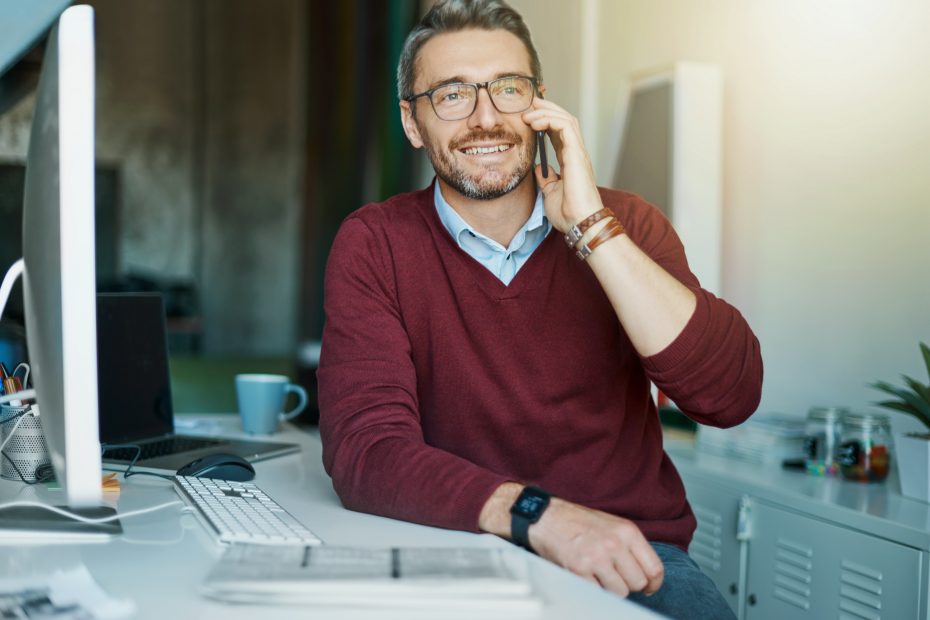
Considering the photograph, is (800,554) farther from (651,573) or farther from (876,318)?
(651,573)

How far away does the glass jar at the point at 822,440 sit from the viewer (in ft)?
7.37

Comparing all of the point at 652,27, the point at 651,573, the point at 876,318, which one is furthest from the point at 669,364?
the point at 652,27

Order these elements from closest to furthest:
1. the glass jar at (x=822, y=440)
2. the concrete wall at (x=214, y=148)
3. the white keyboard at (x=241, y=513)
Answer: the white keyboard at (x=241, y=513)
the glass jar at (x=822, y=440)
the concrete wall at (x=214, y=148)

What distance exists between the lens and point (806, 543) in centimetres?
201

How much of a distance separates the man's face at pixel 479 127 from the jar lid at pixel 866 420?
1004 mm

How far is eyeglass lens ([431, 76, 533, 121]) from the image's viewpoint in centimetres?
175

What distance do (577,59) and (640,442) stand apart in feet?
7.89

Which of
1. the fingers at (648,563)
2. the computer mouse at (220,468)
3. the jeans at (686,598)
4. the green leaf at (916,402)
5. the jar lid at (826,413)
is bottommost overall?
the jeans at (686,598)

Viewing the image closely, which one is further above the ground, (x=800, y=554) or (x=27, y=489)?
(x=27, y=489)

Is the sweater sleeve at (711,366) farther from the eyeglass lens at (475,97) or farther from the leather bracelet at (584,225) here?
the eyeglass lens at (475,97)

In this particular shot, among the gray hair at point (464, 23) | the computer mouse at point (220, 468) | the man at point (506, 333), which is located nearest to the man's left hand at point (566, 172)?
the man at point (506, 333)

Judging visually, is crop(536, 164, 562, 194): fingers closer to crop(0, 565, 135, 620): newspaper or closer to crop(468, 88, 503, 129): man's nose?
crop(468, 88, 503, 129): man's nose

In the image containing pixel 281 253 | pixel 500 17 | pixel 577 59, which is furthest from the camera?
pixel 281 253

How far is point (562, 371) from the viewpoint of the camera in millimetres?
1617
